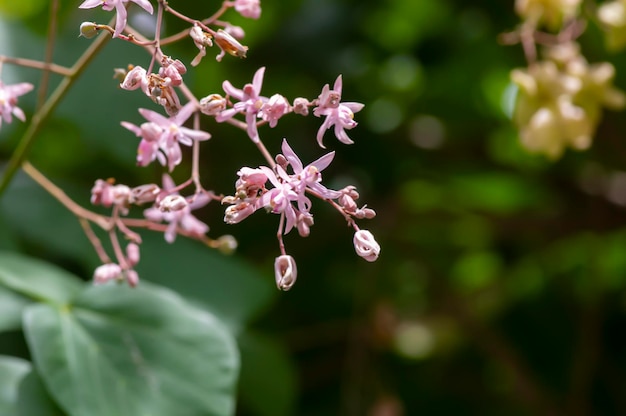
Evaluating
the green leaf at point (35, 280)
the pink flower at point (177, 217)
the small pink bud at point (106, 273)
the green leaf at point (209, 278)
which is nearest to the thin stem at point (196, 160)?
the pink flower at point (177, 217)

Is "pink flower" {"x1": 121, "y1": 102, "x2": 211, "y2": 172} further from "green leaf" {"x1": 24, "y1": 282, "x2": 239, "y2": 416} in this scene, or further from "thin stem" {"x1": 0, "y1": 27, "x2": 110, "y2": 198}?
"green leaf" {"x1": 24, "y1": 282, "x2": 239, "y2": 416}

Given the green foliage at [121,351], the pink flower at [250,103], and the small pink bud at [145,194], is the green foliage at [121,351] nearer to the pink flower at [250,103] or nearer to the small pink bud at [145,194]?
the small pink bud at [145,194]

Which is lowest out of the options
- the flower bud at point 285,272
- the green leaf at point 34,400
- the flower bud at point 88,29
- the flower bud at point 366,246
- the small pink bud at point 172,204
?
the green leaf at point 34,400

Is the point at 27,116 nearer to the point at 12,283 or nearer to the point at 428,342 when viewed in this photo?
A: the point at 12,283

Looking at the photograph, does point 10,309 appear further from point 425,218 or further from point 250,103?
point 425,218

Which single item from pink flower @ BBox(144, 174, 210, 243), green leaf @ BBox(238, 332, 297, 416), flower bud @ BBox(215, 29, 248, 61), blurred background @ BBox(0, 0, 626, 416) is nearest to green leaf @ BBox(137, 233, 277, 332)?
green leaf @ BBox(238, 332, 297, 416)

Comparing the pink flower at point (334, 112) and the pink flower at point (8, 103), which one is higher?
the pink flower at point (334, 112)

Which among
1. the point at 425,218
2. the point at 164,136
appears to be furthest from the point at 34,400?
the point at 425,218
